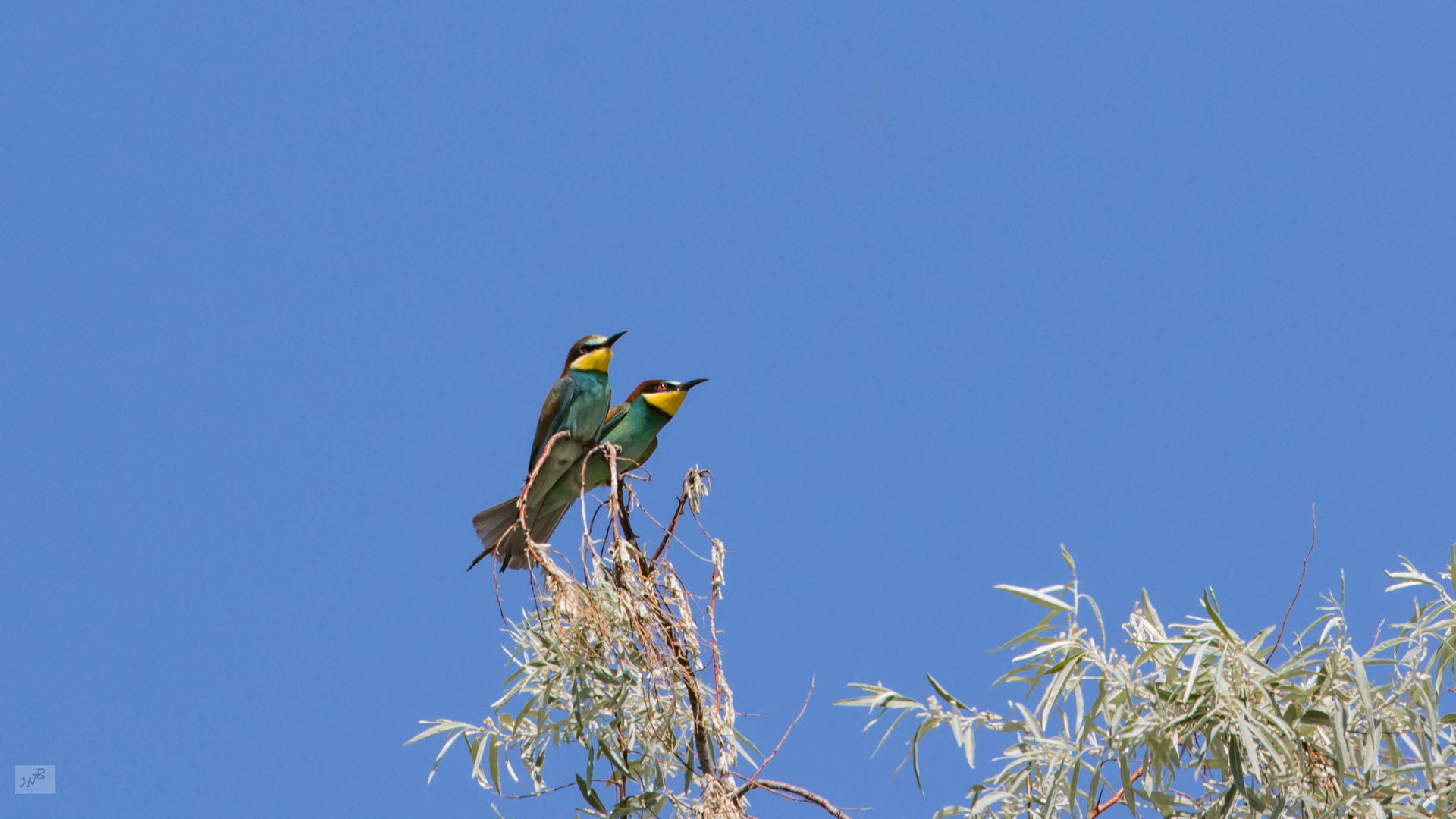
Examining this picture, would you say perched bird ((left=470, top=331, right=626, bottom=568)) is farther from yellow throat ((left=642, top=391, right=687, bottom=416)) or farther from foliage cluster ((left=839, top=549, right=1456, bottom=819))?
foliage cluster ((left=839, top=549, right=1456, bottom=819))

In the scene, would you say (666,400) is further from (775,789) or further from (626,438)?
(775,789)

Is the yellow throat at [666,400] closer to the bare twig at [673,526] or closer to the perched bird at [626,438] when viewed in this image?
the perched bird at [626,438]

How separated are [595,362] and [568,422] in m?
0.28

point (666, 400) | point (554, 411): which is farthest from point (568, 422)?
point (666, 400)

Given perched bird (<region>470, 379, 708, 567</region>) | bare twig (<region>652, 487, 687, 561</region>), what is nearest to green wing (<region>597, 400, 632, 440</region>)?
perched bird (<region>470, 379, 708, 567</region>)

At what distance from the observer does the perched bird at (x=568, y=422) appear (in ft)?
14.8

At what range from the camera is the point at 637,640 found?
8.34ft

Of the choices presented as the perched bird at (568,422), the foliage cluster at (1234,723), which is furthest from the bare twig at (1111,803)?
the perched bird at (568,422)

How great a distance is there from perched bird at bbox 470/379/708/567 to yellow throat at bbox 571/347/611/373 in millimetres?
168

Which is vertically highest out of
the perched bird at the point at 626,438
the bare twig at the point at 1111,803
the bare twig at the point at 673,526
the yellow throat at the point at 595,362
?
the yellow throat at the point at 595,362

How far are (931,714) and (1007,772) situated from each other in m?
0.17

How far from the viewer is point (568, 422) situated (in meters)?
4.89

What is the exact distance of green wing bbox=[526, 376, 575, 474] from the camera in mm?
4891

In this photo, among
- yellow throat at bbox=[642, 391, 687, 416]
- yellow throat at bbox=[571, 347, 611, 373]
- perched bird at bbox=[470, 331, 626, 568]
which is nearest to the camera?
perched bird at bbox=[470, 331, 626, 568]
